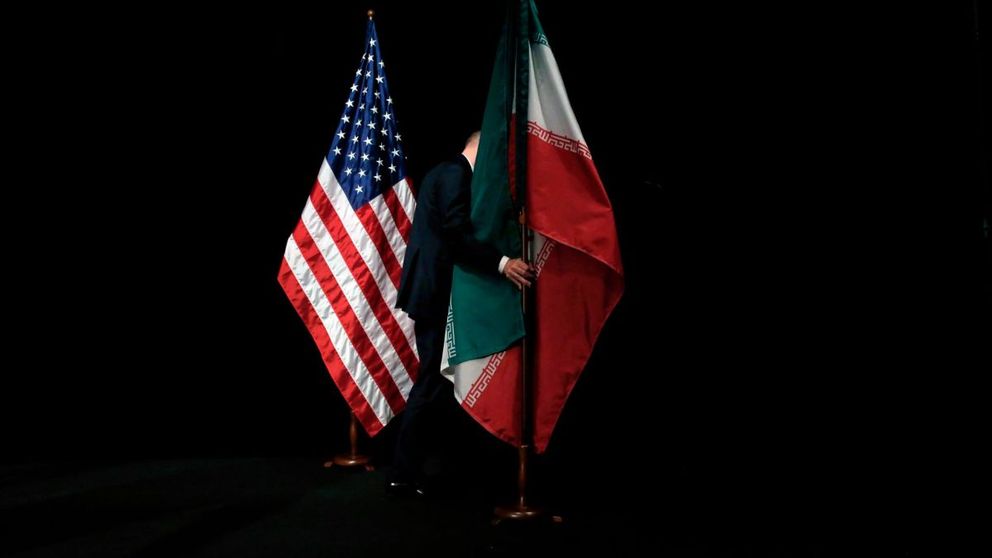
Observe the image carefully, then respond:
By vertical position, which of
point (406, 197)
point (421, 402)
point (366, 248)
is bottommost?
point (421, 402)

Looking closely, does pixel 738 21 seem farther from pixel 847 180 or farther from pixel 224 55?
pixel 224 55

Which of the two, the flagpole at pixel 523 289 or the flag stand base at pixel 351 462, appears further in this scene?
the flag stand base at pixel 351 462

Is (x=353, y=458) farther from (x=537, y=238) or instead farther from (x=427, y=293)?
(x=537, y=238)

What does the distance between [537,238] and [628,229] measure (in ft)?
2.40

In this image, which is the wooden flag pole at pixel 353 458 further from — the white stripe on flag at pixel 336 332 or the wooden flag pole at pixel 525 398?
the wooden flag pole at pixel 525 398

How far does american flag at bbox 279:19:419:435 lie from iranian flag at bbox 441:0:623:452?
2.12 ft

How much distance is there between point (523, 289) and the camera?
2217 mm

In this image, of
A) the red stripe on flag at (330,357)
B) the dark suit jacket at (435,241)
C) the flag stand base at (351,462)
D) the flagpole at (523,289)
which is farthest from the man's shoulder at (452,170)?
the flag stand base at (351,462)

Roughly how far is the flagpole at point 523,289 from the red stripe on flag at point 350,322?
773 mm

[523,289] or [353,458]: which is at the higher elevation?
[523,289]

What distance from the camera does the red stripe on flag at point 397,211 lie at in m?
2.93

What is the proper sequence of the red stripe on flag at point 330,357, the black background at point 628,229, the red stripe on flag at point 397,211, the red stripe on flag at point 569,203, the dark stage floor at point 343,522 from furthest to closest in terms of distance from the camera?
1. the red stripe on flag at point 397,211
2. the red stripe on flag at point 330,357
3. the black background at point 628,229
4. the red stripe on flag at point 569,203
5. the dark stage floor at point 343,522

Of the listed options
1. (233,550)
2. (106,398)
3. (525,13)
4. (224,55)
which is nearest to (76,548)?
(233,550)

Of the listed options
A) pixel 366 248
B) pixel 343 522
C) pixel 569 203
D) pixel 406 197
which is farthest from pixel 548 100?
pixel 343 522
